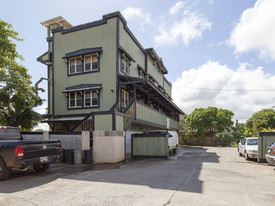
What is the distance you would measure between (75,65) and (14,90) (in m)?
5.58

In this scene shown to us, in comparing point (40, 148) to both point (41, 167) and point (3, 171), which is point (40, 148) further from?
point (41, 167)

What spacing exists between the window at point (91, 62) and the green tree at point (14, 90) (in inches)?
184

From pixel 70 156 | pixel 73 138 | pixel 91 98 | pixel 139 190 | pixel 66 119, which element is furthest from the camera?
pixel 91 98

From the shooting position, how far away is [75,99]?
17953 millimetres

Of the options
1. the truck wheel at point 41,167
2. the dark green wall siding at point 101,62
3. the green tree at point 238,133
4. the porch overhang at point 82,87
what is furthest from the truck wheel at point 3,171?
the green tree at point 238,133

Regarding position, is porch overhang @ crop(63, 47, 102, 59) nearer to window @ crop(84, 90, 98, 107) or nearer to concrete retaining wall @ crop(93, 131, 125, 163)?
window @ crop(84, 90, 98, 107)

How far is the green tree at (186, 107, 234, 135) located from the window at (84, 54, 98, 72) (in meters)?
23.8

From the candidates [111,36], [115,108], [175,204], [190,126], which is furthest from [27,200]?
[190,126]

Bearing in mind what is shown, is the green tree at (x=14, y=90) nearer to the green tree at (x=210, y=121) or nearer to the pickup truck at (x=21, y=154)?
the pickup truck at (x=21, y=154)

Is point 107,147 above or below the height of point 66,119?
below

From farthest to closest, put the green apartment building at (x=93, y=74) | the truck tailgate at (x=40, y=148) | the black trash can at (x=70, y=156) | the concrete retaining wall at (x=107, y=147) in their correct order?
the green apartment building at (x=93, y=74) < the concrete retaining wall at (x=107, y=147) < the black trash can at (x=70, y=156) < the truck tailgate at (x=40, y=148)

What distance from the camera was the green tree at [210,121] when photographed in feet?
116

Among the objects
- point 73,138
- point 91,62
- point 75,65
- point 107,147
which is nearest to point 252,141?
point 107,147

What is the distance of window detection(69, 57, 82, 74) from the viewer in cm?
1809
